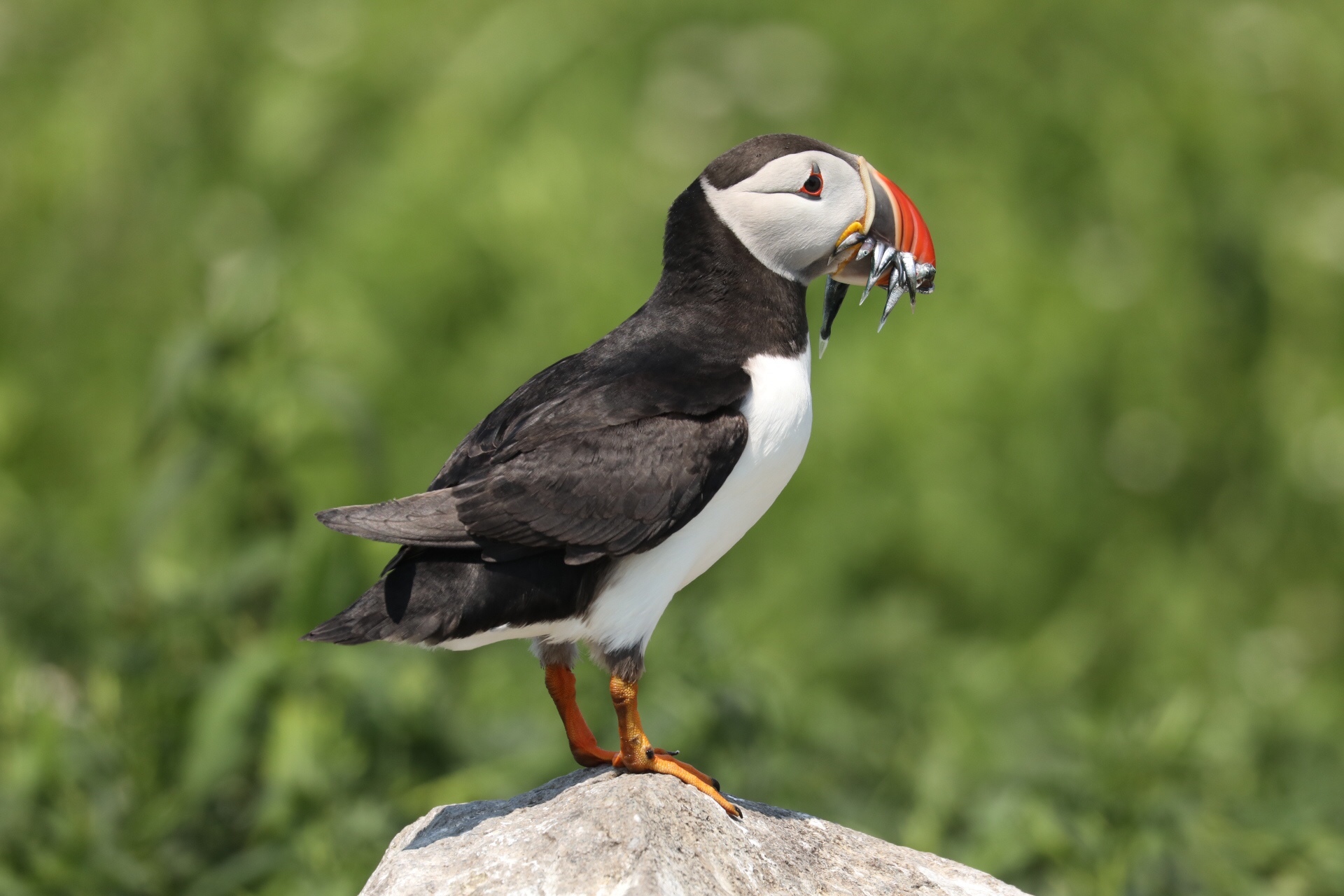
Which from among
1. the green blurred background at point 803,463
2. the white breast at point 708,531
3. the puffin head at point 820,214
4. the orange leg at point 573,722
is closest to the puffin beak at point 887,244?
the puffin head at point 820,214

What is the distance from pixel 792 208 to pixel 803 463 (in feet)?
17.2

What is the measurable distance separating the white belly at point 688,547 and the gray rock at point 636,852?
1.44 ft

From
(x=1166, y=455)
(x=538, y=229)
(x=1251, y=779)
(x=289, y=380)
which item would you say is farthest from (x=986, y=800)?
(x=538, y=229)

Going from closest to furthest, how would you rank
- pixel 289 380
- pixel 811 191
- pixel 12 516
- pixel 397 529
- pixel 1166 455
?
pixel 397 529
pixel 811 191
pixel 289 380
pixel 12 516
pixel 1166 455

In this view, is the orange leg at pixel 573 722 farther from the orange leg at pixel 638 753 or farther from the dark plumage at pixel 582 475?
the dark plumage at pixel 582 475

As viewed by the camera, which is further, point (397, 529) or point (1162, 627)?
point (1162, 627)

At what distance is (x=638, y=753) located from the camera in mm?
4254

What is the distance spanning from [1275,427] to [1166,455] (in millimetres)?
802

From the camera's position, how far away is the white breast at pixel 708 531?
13.8 ft

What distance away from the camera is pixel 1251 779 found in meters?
7.31

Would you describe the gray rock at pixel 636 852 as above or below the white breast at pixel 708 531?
below

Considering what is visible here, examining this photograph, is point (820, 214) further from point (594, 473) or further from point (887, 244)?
point (594, 473)

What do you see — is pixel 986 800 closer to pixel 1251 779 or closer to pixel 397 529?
pixel 1251 779

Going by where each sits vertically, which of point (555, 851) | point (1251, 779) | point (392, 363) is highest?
point (392, 363)
